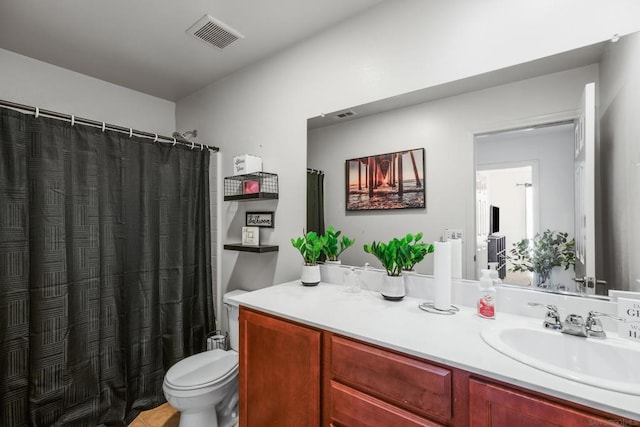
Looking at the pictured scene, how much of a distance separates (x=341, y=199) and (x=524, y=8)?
1184mm

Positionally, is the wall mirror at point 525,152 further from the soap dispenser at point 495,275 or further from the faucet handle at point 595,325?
the faucet handle at point 595,325

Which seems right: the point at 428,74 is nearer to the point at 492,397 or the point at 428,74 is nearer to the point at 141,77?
the point at 492,397

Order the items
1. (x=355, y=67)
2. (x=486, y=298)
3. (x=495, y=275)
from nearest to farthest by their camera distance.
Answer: (x=486, y=298) < (x=495, y=275) < (x=355, y=67)

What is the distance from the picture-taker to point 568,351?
3.18 feet

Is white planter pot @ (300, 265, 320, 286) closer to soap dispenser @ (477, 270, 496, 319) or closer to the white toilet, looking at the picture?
the white toilet

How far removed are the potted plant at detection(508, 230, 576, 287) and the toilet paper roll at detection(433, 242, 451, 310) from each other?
0.29 meters

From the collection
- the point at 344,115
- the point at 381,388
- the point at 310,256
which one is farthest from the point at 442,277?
the point at 344,115

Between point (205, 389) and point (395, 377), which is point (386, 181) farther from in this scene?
point (205, 389)

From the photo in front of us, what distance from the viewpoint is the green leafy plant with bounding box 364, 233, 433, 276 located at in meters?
1.37

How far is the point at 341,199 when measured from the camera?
1777 mm

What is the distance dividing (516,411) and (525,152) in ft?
3.24

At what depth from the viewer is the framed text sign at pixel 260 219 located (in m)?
2.09

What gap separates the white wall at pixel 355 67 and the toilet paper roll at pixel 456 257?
2.52ft

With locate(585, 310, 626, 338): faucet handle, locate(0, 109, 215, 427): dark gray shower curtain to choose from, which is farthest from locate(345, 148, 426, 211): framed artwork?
locate(0, 109, 215, 427): dark gray shower curtain
